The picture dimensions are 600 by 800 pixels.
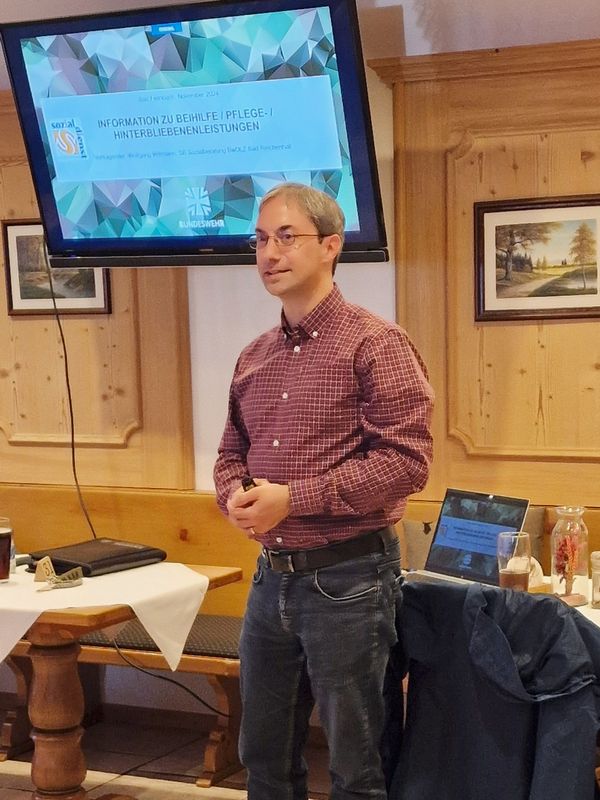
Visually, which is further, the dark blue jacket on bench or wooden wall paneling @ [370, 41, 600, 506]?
wooden wall paneling @ [370, 41, 600, 506]

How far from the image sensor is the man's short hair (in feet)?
8.26

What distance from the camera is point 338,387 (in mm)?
2457

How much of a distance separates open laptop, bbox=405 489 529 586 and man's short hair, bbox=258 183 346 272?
3.09 ft

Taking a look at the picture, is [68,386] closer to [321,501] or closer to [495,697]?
[321,501]

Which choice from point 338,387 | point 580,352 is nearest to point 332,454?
point 338,387

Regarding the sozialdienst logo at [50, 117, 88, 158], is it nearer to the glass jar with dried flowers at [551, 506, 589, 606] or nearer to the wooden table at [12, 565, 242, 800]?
the wooden table at [12, 565, 242, 800]

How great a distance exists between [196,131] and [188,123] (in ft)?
0.12

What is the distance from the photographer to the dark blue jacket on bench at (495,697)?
80.3 inches

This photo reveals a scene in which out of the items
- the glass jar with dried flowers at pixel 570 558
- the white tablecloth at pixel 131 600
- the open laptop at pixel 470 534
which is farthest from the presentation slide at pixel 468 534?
the white tablecloth at pixel 131 600

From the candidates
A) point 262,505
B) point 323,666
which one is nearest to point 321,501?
point 262,505

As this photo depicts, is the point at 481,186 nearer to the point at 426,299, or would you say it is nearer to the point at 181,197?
the point at 426,299

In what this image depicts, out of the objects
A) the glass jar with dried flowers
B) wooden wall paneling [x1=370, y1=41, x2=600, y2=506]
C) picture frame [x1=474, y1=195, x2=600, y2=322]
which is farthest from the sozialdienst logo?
the glass jar with dried flowers

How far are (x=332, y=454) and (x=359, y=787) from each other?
2.31ft

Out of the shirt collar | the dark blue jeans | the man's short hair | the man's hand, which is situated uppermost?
the man's short hair
